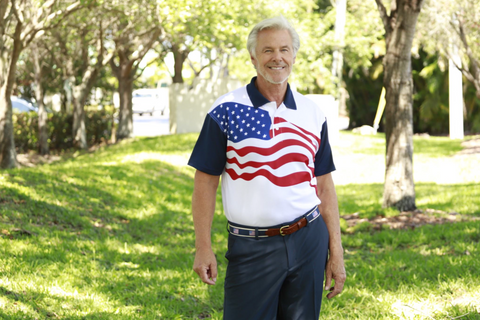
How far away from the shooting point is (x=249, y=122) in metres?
2.77

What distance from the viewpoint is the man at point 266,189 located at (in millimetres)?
2740

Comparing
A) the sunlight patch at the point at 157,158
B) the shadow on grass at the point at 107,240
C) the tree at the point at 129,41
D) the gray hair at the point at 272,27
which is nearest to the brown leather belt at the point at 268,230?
the gray hair at the point at 272,27

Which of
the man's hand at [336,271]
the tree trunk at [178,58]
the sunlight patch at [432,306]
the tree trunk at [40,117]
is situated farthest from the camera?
the tree trunk at [178,58]

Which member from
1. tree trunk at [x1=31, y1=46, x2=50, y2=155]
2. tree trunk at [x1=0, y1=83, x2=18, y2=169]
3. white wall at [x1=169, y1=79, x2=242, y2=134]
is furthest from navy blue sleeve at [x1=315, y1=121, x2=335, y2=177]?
white wall at [x1=169, y1=79, x2=242, y2=134]

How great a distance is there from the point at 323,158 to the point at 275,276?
0.66 metres

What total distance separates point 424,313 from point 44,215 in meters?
5.35

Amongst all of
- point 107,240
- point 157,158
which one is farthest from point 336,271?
point 157,158

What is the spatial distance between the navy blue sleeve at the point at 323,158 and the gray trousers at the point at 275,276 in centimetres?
29

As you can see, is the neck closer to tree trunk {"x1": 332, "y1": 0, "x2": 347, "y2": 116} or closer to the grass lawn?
the grass lawn

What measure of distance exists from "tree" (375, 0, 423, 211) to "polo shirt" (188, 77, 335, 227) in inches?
235

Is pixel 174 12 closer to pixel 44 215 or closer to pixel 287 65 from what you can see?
pixel 44 215

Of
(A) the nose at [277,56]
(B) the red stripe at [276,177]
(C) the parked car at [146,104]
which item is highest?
(C) the parked car at [146,104]

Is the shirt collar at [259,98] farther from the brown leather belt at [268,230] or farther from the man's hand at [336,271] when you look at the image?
the man's hand at [336,271]

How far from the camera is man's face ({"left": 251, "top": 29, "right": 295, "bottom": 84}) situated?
111 inches
